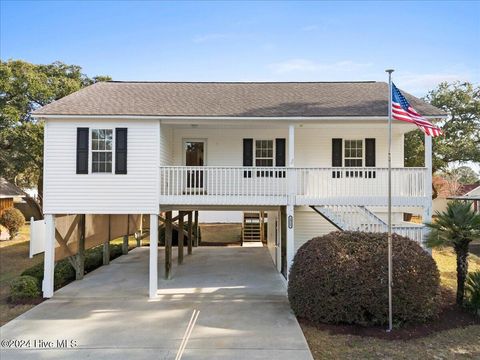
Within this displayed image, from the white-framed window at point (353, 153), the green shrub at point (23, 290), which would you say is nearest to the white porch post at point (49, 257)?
the green shrub at point (23, 290)

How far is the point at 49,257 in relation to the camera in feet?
38.0

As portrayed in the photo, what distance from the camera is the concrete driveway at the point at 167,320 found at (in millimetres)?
7426

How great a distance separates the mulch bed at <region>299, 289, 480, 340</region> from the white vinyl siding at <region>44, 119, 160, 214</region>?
20.4 ft

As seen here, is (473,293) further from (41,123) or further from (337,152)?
(41,123)

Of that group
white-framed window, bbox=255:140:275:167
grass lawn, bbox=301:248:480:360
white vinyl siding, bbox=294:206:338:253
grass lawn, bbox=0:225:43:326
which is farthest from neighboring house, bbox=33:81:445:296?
grass lawn, bbox=301:248:480:360

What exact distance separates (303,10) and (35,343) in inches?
504

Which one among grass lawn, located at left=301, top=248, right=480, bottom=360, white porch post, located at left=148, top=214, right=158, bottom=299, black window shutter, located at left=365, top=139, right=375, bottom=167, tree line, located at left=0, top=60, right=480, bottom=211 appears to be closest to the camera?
grass lawn, located at left=301, top=248, right=480, bottom=360

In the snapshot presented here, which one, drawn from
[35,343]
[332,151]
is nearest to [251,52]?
[332,151]

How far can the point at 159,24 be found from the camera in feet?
47.9

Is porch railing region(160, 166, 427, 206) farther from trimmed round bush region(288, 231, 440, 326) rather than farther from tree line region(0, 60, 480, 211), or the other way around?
tree line region(0, 60, 480, 211)

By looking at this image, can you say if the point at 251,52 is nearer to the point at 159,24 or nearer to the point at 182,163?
the point at 159,24

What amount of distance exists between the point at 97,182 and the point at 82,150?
114cm

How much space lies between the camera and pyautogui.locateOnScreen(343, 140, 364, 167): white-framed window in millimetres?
13844

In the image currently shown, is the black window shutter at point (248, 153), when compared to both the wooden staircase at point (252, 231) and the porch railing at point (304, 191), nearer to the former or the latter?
the porch railing at point (304, 191)
